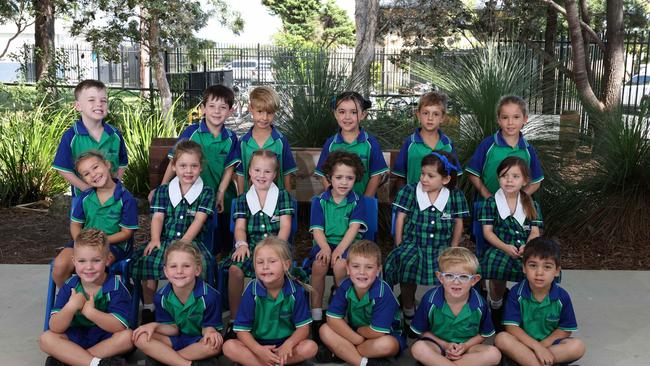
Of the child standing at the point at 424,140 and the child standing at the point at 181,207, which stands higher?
the child standing at the point at 424,140

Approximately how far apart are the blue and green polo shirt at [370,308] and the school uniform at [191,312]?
600mm

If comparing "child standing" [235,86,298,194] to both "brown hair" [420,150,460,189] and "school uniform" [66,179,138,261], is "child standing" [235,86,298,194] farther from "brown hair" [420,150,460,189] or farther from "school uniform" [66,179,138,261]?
"brown hair" [420,150,460,189]

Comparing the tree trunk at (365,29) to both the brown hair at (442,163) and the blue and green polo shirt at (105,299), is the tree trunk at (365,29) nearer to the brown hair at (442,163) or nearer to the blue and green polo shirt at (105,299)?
the brown hair at (442,163)

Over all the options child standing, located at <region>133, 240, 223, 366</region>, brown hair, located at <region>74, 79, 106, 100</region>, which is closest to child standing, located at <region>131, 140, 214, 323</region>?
child standing, located at <region>133, 240, 223, 366</region>

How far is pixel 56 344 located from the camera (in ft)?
11.5

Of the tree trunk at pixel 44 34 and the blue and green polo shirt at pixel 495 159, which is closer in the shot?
the blue and green polo shirt at pixel 495 159

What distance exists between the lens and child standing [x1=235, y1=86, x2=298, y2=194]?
4.51m

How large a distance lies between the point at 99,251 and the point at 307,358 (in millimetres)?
1165

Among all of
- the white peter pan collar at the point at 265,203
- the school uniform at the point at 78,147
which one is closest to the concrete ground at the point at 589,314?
the school uniform at the point at 78,147

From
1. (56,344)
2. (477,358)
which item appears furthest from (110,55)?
(477,358)

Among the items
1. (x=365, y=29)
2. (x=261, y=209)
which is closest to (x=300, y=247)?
(x=261, y=209)

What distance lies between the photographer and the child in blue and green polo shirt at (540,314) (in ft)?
11.6

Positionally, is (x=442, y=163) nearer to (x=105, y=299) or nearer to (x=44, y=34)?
(x=105, y=299)

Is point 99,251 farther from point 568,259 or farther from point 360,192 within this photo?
Answer: point 568,259
